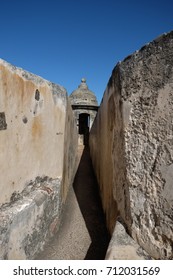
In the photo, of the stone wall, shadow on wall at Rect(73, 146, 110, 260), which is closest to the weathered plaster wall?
shadow on wall at Rect(73, 146, 110, 260)

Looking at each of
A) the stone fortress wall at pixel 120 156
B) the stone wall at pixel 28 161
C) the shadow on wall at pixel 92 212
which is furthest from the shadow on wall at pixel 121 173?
the stone wall at pixel 28 161

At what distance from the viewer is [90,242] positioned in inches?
84.7

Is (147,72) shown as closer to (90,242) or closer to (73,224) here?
(90,242)

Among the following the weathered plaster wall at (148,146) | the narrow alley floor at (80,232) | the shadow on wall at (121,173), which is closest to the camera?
the weathered plaster wall at (148,146)

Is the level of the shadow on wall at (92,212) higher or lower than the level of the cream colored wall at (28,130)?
lower

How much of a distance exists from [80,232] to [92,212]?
0.50 m

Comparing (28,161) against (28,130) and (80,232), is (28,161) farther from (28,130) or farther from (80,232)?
(80,232)

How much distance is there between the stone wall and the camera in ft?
5.56

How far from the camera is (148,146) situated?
142cm

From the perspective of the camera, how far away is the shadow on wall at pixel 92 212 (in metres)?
2.02

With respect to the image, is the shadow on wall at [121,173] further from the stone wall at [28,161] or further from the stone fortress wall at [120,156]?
the stone wall at [28,161]

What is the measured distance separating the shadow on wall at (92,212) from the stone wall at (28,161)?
1.46 ft

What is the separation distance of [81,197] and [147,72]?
95.0 inches
